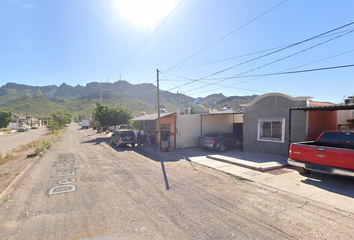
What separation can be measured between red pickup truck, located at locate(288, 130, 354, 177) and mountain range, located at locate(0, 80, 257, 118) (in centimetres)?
2069

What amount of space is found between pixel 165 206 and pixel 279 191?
3.75m

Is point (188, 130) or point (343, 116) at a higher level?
point (343, 116)

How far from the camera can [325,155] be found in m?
6.31

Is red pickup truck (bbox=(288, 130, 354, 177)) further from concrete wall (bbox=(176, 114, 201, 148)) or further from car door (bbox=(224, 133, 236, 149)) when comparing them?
concrete wall (bbox=(176, 114, 201, 148))

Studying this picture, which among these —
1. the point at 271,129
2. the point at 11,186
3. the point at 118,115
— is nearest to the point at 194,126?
the point at 271,129

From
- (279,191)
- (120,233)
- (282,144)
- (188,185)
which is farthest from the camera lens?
(282,144)

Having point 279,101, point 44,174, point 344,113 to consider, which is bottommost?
point 44,174

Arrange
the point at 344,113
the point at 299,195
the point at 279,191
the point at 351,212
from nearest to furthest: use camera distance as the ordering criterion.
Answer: the point at 351,212, the point at 299,195, the point at 279,191, the point at 344,113

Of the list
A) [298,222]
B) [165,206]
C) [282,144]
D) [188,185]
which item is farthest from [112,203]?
[282,144]

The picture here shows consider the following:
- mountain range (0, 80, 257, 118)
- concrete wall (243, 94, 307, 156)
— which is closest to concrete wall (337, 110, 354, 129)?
concrete wall (243, 94, 307, 156)

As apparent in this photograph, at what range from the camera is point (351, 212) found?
14.7 ft

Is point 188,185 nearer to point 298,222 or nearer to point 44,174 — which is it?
point 298,222

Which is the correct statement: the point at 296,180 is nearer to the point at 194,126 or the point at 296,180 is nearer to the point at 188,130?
the point at 188,130

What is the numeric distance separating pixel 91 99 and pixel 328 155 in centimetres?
12481
